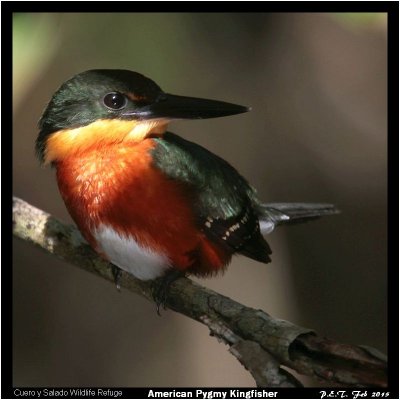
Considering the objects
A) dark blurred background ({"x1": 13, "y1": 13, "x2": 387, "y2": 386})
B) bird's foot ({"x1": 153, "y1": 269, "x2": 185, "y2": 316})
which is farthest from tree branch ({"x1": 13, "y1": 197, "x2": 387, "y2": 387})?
dark blurred background ({"x1": 13, "y1": 13, "x2": 387, "y2": 386})

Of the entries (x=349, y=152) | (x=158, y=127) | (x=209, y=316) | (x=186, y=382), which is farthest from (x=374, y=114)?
(x=186, y=382)

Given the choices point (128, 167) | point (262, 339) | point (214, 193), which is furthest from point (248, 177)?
point (262, 339)

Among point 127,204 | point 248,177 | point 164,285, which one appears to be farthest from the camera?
point 248,177

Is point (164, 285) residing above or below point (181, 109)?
below

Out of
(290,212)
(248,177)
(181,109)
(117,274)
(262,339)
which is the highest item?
(181,109)

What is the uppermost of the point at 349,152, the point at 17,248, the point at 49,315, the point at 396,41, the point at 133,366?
the point at 396,41

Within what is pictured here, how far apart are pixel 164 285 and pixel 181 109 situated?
0.55 meters

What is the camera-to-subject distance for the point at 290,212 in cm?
260

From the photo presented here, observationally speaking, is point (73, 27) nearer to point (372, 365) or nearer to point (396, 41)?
point (396, 41)

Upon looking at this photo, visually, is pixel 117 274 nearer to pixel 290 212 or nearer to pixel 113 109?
pixel 113 109

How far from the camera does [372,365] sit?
163cm

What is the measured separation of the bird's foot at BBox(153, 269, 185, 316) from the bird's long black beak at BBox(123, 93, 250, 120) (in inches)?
19.4

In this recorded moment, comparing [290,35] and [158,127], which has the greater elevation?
[290,35]

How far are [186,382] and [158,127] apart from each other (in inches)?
32.5
